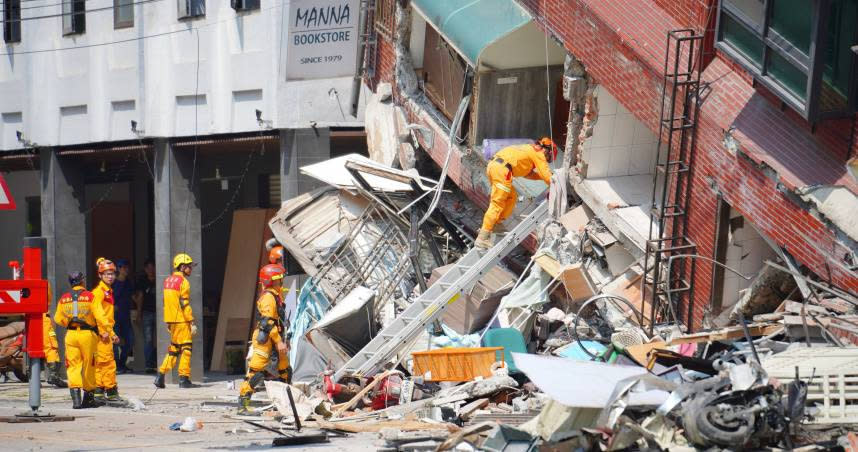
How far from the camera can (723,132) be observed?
1203cm

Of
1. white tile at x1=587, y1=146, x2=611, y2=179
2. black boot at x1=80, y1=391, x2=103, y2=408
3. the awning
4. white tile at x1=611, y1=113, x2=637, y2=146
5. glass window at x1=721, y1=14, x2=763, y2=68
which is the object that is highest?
the awning

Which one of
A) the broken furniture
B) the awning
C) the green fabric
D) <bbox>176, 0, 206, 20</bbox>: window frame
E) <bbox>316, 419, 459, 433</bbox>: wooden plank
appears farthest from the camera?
<bbox>176, 0, 206, 20</bbox>: window frame

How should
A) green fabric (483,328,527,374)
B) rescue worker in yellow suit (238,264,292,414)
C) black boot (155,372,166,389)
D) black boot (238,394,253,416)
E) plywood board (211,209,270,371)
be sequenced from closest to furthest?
1. black boot (238,394,253,416)
2. rescue worker in yellow suit (238,264,292,414)
3. green fabric (483,328,527,374)
4. black boot (155,372,166,389)
5. plywood board (211,209,270,371)

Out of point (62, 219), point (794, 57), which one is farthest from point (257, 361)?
point (62, 219)

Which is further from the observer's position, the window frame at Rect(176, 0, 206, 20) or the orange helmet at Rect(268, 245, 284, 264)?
the window frame at Rect(176, 0, 206, 20)

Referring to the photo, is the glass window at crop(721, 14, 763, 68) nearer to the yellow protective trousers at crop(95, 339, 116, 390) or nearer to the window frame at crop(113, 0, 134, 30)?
the yellow protective trousers at crop(95, 339, 116, 390)

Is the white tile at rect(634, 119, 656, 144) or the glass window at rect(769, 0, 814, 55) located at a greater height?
the glass window at rect(769, 0, 814, 55)

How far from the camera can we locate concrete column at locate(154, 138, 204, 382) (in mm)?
21484

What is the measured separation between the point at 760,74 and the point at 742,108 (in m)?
0.42

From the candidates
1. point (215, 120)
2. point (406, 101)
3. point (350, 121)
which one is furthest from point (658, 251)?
point (215, 120)

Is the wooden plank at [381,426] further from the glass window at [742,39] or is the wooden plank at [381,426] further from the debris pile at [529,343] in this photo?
the glass window at [742,39]

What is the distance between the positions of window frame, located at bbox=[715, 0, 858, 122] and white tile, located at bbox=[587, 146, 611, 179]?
237 cm

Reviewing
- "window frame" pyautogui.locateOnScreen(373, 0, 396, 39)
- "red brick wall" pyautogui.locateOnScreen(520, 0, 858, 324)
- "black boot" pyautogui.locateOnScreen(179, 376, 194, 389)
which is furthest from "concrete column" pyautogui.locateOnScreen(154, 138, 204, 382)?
"red brick wall" pyautogui.locateOnScreen(520, 0, 858, 324)

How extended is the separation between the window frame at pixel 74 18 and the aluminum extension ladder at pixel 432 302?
39.6ft
